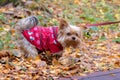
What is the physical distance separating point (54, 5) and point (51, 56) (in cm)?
524

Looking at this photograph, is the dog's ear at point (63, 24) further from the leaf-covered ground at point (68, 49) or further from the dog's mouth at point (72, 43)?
the leaf-covered ground at point (68, 49)

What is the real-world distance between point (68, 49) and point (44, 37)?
53cm

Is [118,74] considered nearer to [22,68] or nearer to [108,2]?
[22,68]

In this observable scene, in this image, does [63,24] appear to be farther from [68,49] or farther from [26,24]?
[26,24]

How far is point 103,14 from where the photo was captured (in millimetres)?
12367

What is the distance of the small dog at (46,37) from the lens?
6750mm

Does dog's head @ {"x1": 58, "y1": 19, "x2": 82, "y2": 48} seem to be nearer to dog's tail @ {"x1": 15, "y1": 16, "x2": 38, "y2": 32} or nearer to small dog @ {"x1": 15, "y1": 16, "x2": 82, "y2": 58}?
small dog @ {"x1": 15, "y1": 16, "x2": 82, "y2": 58}

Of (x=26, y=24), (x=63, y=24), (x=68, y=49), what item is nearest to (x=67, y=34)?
(x=63, y=24)

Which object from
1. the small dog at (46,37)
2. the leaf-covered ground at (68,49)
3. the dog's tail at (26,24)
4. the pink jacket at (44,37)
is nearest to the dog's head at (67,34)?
the small dog at (46,37)

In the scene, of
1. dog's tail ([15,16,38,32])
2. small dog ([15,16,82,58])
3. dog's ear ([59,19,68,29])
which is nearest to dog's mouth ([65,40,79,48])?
small dog ([15,16,82,58])

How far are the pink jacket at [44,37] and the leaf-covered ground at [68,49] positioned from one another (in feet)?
0.86

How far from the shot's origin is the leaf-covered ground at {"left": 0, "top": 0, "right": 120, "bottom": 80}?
20.0 ft

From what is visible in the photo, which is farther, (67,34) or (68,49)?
(68,49)

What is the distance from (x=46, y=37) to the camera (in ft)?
22.5
